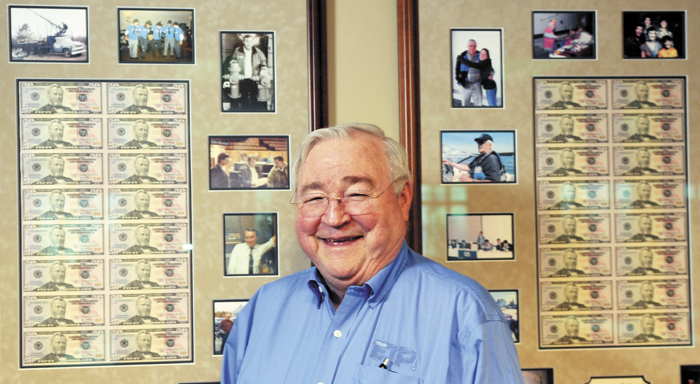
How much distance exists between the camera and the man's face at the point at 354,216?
103 centimetres

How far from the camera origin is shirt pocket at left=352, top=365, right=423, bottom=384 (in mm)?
943

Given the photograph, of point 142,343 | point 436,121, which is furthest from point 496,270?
point 142,343

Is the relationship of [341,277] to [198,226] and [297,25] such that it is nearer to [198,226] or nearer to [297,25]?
[198,226]

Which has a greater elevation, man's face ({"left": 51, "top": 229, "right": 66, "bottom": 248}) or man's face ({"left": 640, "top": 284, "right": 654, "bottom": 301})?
man's face ({"left": 51, "top": 229, "right": 66, "bottom": 248})

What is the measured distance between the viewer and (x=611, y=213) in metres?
1.39

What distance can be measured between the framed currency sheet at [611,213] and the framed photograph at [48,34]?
126 cm

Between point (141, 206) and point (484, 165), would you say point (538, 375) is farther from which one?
point (141, 206)

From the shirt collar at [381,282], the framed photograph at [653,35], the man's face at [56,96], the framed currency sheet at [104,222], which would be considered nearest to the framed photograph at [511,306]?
the shirt collar at [381,282]

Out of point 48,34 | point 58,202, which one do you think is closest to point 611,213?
point 58,202

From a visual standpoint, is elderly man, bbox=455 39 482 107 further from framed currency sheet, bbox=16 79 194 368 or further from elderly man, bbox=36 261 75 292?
elderly man, bbox=36 261 75 292

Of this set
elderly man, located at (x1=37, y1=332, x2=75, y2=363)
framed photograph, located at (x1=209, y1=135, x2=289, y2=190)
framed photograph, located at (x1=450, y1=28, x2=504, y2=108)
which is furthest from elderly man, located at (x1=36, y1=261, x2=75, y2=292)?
framed photograph, located at (x1=450, y1=28, x2=504, y2=108)

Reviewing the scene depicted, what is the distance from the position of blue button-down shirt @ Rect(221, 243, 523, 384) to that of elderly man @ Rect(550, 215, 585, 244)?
0.48 m

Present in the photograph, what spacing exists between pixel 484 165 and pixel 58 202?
1164 mm

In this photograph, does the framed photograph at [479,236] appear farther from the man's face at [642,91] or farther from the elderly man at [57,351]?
the elderly man at [57,351]
